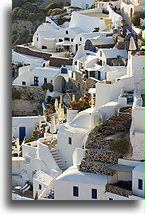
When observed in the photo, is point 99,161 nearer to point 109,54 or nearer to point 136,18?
point 109,54

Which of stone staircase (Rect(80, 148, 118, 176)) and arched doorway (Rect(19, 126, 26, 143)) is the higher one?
stone staircase (Rect(80, 148, 118, 176))

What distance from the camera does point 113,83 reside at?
17.9 m

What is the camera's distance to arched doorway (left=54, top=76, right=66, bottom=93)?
26.2m

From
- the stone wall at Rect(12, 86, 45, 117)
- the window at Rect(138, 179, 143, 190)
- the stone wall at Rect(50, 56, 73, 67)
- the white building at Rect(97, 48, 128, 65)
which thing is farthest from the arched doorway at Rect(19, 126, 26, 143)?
the window at Rect(138, 179, 143, 190)

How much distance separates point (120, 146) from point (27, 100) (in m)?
11.9

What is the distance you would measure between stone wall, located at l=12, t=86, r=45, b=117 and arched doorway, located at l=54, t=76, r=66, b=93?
2.00 feet

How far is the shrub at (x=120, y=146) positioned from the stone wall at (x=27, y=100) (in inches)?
419

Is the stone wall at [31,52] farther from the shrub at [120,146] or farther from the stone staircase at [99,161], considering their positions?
the shrub at [120,146]

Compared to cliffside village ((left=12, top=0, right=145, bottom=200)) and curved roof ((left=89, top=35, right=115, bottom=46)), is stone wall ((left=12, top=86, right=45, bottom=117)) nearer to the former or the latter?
cliffside village ((left=12, top=0, right=145, bottom=200))

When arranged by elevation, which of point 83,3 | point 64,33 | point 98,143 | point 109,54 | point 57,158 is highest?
point 83,3

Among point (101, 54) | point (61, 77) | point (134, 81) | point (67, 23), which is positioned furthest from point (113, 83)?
point (67, 23)

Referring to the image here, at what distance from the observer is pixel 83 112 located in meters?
17.4

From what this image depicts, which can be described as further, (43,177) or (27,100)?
(27,100)

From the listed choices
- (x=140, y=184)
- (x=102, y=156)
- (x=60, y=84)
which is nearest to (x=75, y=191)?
(x=102, y=156)
